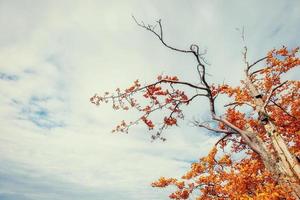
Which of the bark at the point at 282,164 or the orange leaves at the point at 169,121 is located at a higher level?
the orange leaves at the point at 169,121

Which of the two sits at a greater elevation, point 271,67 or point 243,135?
point 271,67

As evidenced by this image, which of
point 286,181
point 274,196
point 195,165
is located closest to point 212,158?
point 195,165

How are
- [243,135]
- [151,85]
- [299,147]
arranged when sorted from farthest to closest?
[299,147] → [151,85] → [243,135]

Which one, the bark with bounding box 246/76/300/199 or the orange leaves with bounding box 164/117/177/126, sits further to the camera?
the orange leaves with bounding box 164/117/177/126

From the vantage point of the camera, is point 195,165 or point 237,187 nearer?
point 237,187

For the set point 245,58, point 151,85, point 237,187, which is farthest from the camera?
point 245,58

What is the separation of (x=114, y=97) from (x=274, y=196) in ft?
25.6

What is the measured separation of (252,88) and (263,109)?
430 centimetres

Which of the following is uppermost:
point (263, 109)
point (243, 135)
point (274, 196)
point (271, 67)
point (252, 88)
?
point (271, 67)

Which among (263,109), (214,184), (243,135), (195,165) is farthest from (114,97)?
(214,184)

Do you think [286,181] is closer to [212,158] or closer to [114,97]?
[114,97]

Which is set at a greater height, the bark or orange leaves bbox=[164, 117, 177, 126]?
orange leaves bbox=[164, 117, 177, 126]

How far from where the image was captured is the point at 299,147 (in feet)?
60.3

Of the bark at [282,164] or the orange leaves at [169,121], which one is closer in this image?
the bark at [282,164]
